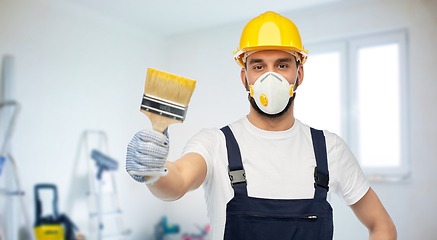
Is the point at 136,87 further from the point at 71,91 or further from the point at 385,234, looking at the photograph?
the point at 385,234

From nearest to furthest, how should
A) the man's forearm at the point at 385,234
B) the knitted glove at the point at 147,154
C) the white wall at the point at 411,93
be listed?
the knitted glove at the point at 147,154 → the man's forearm at the point at 385,234 → the white wall at the point at 411,93

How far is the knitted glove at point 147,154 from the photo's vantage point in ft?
2.30

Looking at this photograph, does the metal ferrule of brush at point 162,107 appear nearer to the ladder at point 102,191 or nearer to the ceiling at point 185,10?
the ceiling at point 185,10

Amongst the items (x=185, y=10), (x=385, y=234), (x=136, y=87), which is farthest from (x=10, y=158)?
(x=385, y=234)

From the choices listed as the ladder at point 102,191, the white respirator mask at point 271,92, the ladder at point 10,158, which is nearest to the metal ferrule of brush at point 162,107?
the white respirator mask at point 271,92

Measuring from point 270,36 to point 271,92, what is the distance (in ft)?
0.74

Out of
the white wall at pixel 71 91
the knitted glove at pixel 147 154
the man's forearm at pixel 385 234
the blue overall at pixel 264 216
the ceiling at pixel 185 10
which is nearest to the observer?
the knitted glove at pixel 147 154

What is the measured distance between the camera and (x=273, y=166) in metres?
1.14

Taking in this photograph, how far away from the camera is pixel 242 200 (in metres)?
1.09

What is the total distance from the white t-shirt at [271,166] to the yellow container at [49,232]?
257cm

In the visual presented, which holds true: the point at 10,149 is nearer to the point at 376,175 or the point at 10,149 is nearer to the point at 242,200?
the point at 242,200

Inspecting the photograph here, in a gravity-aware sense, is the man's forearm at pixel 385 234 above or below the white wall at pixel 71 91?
below

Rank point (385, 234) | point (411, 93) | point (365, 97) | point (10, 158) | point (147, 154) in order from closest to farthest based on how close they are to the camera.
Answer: point (147, 154) < point (385, 234) < point (10, 158) < point (411, 93) < point (365, 97)

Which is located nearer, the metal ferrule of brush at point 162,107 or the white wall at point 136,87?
the metal ferrule of brush at point 162,107
